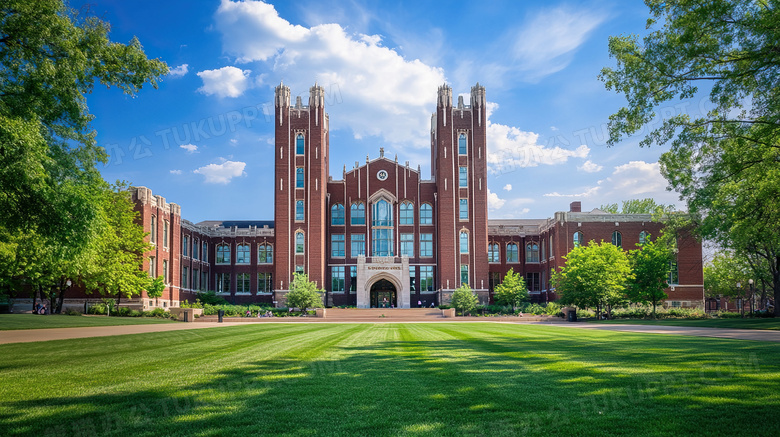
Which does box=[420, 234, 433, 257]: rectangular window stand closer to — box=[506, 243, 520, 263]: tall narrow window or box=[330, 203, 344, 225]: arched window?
box=[330, 203, 344, 225]: arched window

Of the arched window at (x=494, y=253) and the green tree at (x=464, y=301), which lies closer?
the green tree at (x=464, y=301)

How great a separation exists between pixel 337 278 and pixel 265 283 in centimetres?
1272

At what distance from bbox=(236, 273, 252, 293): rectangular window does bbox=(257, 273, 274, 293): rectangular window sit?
5.13ft

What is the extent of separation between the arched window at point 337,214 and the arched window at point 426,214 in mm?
10203

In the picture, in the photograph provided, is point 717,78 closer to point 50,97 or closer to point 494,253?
point 50,97

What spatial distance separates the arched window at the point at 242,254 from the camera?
7525 cm

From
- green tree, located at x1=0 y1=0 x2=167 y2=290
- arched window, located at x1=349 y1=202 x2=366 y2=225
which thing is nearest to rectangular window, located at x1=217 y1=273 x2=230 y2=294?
arched window, located at x1=349 y1=202 x2=366 y2=225

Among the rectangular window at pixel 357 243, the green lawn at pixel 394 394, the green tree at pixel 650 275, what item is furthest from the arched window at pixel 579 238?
the green lawn at pixel 394 394

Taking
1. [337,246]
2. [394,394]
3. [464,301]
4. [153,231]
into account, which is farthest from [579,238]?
[394,394]

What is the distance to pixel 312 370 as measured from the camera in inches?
383

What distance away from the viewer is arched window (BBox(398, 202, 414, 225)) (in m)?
68.4

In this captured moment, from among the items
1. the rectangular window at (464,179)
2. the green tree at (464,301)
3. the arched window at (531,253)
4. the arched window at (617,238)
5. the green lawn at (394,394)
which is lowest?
the green tree at (464,301)

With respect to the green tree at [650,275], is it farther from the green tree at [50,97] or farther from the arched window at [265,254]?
the arched window at [265,254]

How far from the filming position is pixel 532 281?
73.4 meters
